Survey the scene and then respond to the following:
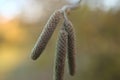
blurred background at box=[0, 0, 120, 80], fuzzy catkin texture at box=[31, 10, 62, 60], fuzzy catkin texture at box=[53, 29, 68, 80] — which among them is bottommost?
fuzzy catkin texture at box=[53, 29, 68, 80]

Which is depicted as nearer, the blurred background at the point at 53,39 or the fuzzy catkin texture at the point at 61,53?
the fuzzy catkin texture at the point at 61,53

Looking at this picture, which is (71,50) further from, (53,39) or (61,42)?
(53,39)

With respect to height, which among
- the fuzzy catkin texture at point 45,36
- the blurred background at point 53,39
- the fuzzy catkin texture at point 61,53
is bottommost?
the fuzzy catkin texture at point 61,53

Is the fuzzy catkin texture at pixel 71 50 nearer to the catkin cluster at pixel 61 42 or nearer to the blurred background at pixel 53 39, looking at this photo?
the catkin cluster at pixel 61 42

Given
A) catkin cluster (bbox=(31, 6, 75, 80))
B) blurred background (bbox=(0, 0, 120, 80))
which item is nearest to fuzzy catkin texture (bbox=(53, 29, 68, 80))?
catkin cluster (bbox=(31, 6, 75, 80))

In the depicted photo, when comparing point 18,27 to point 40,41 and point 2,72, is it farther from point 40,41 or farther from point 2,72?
point 40,41

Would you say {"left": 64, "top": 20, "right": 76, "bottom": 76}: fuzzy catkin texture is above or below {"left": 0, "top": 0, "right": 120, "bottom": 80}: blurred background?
below

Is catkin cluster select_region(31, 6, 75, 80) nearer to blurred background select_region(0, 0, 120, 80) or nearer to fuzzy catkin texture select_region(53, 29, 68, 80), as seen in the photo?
fuzzy catkin texture select_region(53, 29, 68, 80)

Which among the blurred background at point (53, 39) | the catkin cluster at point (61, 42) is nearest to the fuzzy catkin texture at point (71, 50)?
the catkin cluster at point (61, 42)

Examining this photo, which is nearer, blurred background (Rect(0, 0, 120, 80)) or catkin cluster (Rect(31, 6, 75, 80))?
catkin cluster (Rect(31, 6, 75, 80))

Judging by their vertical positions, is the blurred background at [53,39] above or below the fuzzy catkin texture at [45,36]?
above

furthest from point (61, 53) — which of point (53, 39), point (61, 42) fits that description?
point (53, 39)
